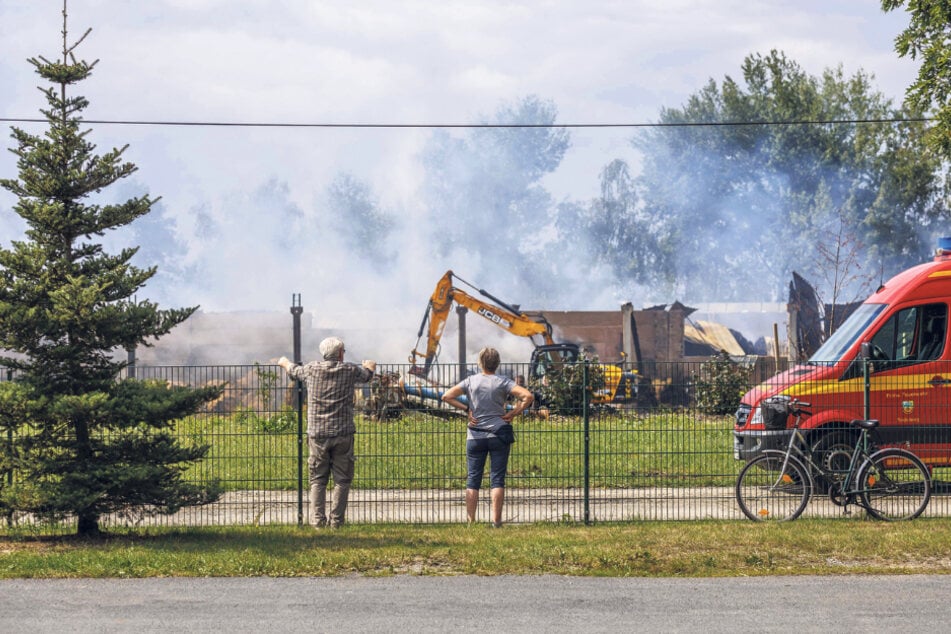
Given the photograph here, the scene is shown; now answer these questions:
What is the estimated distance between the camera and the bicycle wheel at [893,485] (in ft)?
40.4

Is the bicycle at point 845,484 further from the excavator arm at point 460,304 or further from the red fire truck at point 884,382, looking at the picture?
the excavator arm at point 460,304

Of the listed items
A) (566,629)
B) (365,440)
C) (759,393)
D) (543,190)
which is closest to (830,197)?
(543,190)

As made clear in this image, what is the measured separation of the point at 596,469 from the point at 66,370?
605 cm

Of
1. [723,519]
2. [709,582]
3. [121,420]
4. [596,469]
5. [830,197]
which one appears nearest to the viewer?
[709,582]

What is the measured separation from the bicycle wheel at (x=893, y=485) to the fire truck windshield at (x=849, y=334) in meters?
2.42

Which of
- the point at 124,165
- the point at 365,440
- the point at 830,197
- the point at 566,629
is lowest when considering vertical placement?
the point at 566,629

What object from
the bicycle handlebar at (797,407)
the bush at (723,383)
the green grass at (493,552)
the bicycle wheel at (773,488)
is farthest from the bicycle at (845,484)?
the bush at (723,383)

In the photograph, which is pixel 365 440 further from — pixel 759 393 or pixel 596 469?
pixel 759 393

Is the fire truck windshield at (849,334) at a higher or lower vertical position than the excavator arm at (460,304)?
lower

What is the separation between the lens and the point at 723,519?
1234cm

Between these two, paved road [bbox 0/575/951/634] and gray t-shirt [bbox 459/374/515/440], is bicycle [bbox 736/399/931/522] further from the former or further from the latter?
paved road [bbox 0/575/951/634]

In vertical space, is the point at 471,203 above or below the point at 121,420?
above

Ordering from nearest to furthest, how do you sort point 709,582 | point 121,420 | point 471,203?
point 709,582 → point 121,420 → point 471,203

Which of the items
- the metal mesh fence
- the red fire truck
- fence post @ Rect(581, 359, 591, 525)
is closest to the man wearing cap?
the metal mesh fence
